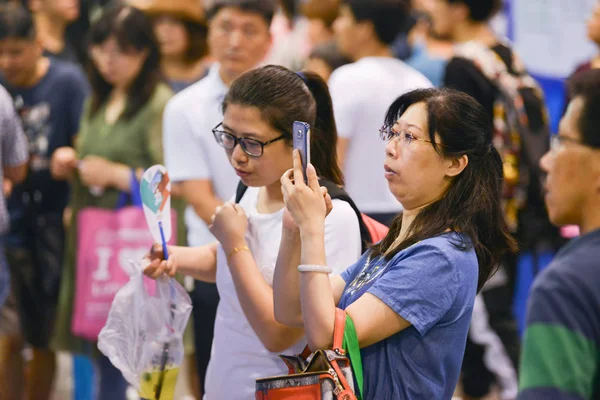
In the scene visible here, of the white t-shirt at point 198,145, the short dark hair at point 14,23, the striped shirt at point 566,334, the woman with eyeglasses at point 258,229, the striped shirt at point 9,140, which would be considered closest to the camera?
the striped shirt at point 566,334

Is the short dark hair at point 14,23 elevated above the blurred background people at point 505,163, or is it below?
above

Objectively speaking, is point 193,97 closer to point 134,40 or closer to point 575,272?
point 134,40

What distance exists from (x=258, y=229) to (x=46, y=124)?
2579 mm

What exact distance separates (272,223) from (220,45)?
61.6 inches

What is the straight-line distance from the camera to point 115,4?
4.54m

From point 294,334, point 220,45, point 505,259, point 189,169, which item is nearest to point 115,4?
point 220,45

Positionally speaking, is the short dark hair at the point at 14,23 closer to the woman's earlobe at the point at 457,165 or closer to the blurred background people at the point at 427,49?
the blurred background people at the point at 427,49

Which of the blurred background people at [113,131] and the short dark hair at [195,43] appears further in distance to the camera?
the short dark hair at [195,43]

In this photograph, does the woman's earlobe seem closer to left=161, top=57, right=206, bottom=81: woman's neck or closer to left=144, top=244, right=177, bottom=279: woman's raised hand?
left=144, top=244, right=177, bottom=279: woman's raised hand

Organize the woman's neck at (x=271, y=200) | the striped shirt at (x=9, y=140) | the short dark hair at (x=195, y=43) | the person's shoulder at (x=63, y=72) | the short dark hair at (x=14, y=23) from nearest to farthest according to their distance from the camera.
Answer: the woman's neck at (x=271, y=200), the striped shirt at (x=9, y=140), the short dark hair at (x=14, y=23), the person's shoulder at (x=63, y=72), the short dark hair at (x=195, y=43)

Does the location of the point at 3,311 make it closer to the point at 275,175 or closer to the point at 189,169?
the point at 189,169


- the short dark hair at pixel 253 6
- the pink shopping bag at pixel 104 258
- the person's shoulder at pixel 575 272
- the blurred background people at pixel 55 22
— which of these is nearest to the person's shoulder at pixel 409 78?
→ the short dark hair at pixel 253 6

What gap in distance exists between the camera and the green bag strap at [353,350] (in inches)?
80.6

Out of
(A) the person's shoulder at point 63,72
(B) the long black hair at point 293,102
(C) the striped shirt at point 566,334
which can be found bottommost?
(C) the striped shirt at point 566,334
